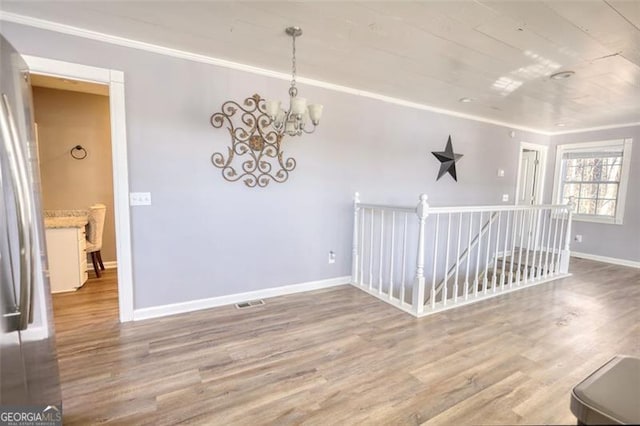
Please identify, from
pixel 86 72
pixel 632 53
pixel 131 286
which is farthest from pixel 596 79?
pixel 131 286

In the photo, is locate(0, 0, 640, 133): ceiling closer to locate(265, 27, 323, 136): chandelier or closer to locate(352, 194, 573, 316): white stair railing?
locate(265, 27, 323, 136): chandelier

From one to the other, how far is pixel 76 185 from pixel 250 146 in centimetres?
298

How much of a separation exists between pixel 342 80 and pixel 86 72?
7.77 feet

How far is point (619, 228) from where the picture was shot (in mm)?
5227

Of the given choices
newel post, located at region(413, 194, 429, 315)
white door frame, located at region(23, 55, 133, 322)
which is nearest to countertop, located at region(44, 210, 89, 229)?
white door frame, located at region(23, 55, 133, 322)

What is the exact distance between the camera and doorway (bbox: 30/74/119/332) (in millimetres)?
3496

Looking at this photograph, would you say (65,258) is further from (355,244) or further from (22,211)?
(355,244)

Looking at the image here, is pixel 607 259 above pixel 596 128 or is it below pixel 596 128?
below

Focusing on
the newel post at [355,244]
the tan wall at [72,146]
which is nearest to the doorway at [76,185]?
the tan wall at [72,146]

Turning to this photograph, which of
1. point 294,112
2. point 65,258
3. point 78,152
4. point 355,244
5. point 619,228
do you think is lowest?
point 65,258

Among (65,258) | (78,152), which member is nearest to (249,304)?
(65,258)

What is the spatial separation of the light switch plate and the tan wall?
2.26 metres

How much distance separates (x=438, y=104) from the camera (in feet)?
14.0

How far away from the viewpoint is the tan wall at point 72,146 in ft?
13.2
